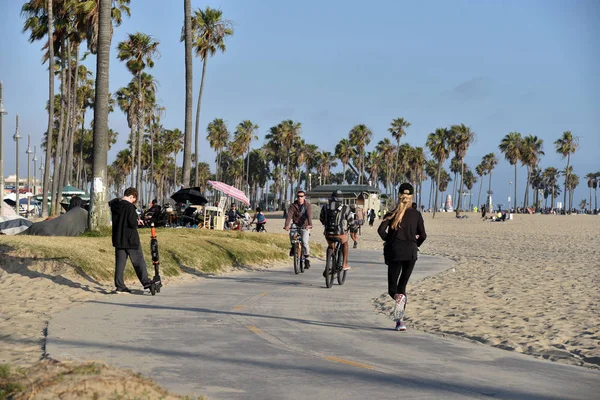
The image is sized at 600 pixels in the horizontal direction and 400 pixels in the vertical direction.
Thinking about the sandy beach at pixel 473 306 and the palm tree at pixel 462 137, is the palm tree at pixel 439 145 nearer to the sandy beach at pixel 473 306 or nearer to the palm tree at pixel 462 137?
the palm tree at pixel 462 137

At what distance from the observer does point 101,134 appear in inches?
816

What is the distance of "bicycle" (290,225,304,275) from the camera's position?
57.7 feet

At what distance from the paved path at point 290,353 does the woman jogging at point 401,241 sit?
0.53 meters

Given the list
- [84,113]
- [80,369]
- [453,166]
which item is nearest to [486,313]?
[80,369]

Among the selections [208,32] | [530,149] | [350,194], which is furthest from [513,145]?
[208,32]

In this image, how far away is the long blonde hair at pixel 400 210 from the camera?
9516 mm

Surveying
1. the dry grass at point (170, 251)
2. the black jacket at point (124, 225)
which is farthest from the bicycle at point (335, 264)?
the black jacket at point (124, 225)

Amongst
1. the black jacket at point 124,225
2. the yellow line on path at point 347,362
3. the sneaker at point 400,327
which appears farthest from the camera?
the black jacket at point 124,225

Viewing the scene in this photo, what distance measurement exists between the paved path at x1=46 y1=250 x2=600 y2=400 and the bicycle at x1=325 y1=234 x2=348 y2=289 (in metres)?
2.28

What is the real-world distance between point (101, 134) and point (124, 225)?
28.5 feet

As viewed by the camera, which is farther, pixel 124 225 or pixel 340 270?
pixel 340 270

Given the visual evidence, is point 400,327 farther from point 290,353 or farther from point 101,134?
point 101,134

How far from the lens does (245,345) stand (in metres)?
8.12

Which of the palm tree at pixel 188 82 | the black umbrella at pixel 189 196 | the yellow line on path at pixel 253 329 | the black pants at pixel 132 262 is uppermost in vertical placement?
the palm tree at pixel 188 82
